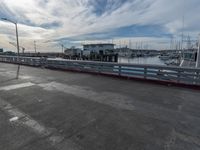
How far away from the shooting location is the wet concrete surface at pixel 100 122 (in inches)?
107

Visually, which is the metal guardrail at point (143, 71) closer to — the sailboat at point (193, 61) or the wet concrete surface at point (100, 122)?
the wet concrete surface at point (100, 122)

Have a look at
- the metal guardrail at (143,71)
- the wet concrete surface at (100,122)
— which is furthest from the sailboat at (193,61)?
the wet concrete surface at (100,122)

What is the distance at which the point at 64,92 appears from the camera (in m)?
6.16

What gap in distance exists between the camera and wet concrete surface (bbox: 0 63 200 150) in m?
2.73

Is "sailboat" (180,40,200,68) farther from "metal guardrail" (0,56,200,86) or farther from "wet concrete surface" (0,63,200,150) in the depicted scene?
"wet concrete surface" (0,63,200,150)

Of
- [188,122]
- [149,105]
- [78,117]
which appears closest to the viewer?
[188,122]

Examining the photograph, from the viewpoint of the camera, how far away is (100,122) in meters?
3.54

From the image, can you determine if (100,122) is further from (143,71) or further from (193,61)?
(193,61)

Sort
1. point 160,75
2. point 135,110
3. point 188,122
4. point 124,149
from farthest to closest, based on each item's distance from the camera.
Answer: point 160,75, point 135,110, point 188,122, point 124,149

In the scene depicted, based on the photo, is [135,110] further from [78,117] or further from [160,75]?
[160,75]

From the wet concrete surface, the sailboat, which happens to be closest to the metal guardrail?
the wet concrete surface

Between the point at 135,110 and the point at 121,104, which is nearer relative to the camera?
the point at 135,110

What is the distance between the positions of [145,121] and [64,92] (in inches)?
146

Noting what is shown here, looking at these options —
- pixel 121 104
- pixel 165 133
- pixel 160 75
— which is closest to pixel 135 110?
pixel 121 104
